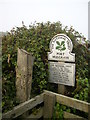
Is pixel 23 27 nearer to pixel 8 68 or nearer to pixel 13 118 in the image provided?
pixel 8 68

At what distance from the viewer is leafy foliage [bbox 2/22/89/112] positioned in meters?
3.61

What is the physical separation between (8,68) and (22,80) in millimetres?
948

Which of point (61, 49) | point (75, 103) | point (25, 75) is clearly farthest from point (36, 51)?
point (75, 103)

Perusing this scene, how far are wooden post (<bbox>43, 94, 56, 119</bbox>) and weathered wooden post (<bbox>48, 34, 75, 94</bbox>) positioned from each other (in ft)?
2.87

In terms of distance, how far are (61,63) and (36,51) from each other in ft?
2.29

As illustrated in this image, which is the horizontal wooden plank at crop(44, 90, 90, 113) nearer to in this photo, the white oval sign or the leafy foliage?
the leafy foliage

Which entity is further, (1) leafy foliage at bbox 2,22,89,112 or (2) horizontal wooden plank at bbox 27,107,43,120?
(1) leafy foliage at bbox 2,22,89,112

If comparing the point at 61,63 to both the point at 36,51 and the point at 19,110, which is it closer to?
the point at 36,51

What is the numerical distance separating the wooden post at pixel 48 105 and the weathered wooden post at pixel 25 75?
377 mm

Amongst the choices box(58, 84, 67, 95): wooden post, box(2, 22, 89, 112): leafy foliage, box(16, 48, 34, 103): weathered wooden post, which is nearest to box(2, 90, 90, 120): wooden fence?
box(16, 48, 34, 103): weathered wooden post

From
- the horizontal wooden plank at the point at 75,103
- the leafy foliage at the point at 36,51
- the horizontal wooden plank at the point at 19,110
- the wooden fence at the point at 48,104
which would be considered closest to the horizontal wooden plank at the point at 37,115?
the wooden fence at the point at 48,104

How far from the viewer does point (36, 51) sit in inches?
151

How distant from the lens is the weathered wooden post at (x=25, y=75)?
2.97 m

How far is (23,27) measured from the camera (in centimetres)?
455
